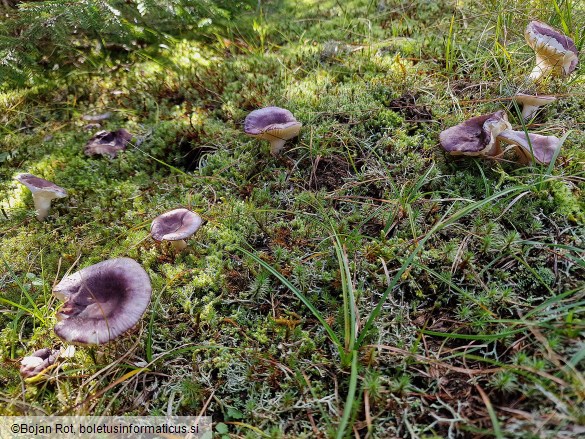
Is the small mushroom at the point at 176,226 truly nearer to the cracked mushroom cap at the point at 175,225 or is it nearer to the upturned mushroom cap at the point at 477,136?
the cracked mushroom cap at the point at 175,225

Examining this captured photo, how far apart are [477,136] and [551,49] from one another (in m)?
1.04

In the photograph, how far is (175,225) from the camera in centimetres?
260

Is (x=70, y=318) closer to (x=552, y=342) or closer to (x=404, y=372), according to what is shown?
(x=404, y=372)

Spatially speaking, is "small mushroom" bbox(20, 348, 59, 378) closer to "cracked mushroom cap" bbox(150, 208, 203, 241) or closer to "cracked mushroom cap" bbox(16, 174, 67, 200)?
"cracked mushroom cap" bbox(150, 208, 203, 241)

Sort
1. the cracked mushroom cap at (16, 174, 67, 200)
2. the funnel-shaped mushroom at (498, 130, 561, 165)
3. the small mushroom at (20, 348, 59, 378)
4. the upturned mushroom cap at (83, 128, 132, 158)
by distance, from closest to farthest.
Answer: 1. the small mushroom at (20, 348, 59, 378)
2. the funnel-shaped mushroom at (498, 130, 561, 165)
3. the cracked mushroom cap at (16, 174, 67, 200)
4. the upturned mushroom cap at (83, 128, 132, 158)

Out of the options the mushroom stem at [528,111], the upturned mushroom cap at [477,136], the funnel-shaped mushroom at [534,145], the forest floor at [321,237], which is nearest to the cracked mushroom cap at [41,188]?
the forest floor at [321,237]

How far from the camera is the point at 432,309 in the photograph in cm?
214

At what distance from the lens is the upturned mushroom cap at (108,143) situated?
3.37 metres

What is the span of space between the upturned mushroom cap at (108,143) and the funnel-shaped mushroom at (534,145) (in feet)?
9.65

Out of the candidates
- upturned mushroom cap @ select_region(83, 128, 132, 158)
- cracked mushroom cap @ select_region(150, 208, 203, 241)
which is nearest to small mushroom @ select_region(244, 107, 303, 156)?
cracked mushroom cap @ select_region(150, 208, 203, 241)

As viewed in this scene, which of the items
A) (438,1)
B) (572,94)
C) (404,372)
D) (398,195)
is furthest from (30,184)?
(438,1)

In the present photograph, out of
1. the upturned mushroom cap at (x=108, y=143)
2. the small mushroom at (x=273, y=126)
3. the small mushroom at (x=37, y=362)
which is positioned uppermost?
the small mushroom at (x=273, y=126)

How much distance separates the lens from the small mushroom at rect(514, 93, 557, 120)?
2.82m

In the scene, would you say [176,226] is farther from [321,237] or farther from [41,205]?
[41,205]
